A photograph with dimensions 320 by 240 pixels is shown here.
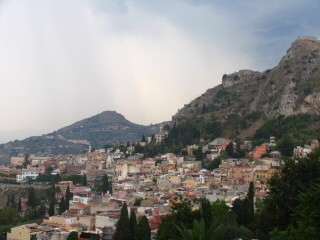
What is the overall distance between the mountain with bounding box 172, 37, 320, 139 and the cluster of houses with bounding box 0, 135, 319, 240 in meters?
14.8

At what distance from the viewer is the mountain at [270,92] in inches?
2773

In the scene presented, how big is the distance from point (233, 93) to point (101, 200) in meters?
62.3

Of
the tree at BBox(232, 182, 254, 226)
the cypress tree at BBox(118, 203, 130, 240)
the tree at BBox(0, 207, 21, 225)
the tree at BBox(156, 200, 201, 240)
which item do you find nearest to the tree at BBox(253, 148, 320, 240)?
the tree at BBox(156, 200, 201, 240)

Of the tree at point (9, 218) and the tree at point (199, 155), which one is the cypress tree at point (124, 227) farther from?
the tree at point (199, 155)

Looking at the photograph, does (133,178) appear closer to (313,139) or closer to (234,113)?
(313,139)

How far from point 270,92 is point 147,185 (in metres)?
41.3

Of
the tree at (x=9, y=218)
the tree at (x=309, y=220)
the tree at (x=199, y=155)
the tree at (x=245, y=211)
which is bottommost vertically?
the tree at (x=9, y=218)

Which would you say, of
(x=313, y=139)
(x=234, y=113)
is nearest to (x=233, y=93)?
(x=234, y=113)

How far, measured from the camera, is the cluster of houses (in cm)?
2912

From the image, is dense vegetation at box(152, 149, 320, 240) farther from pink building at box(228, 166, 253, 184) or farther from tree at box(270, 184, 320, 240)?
pink building at box(228, 166, 253, 184)

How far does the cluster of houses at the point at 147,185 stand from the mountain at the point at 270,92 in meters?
14.8

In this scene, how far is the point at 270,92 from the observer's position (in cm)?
7931

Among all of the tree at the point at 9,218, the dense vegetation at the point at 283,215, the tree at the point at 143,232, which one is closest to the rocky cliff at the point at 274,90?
the tree at the point at 9,218

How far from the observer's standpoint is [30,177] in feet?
218
